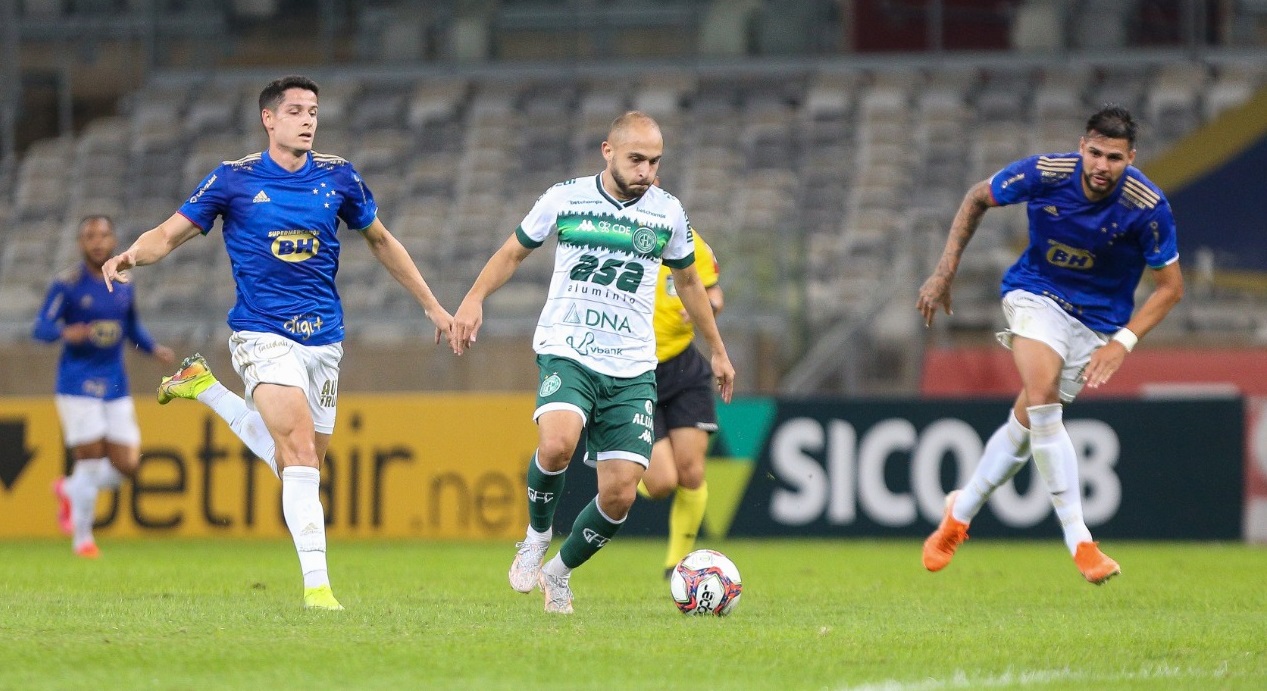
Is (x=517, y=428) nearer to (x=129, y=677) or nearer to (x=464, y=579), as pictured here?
(x=464, y=579)

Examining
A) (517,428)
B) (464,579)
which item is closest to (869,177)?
(517,428)

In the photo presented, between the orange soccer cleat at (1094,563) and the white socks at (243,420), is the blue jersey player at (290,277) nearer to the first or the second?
the white socks at (243,420)

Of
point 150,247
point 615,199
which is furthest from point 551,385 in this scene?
point 150,247

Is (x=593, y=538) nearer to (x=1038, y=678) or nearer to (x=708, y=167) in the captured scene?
(x=1038, y=678)

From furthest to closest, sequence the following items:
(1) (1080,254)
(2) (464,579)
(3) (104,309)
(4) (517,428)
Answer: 1. (4) (517,428)
2. (3) (104,309)
3. (2) (464,579)
4. (1) (1080,254)

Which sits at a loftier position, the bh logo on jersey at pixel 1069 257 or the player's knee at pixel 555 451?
the bh logo on jersey at pixel 1069 257

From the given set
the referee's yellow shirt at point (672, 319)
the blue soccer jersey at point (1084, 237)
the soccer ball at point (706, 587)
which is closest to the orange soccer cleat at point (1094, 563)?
the blue soccer jersey at point (1084, 237)

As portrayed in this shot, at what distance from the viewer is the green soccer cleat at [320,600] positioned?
7.88m

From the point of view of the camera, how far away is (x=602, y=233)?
7867mm

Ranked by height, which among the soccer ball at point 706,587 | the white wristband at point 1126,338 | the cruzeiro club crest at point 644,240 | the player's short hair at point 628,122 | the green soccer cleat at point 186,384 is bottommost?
the soccer ball at point 706,587

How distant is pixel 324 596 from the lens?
26.0 feet

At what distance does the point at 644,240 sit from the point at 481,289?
74 cm

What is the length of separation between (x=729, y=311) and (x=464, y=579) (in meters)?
6.71

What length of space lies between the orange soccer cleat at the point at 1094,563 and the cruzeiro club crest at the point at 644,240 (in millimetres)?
2727
